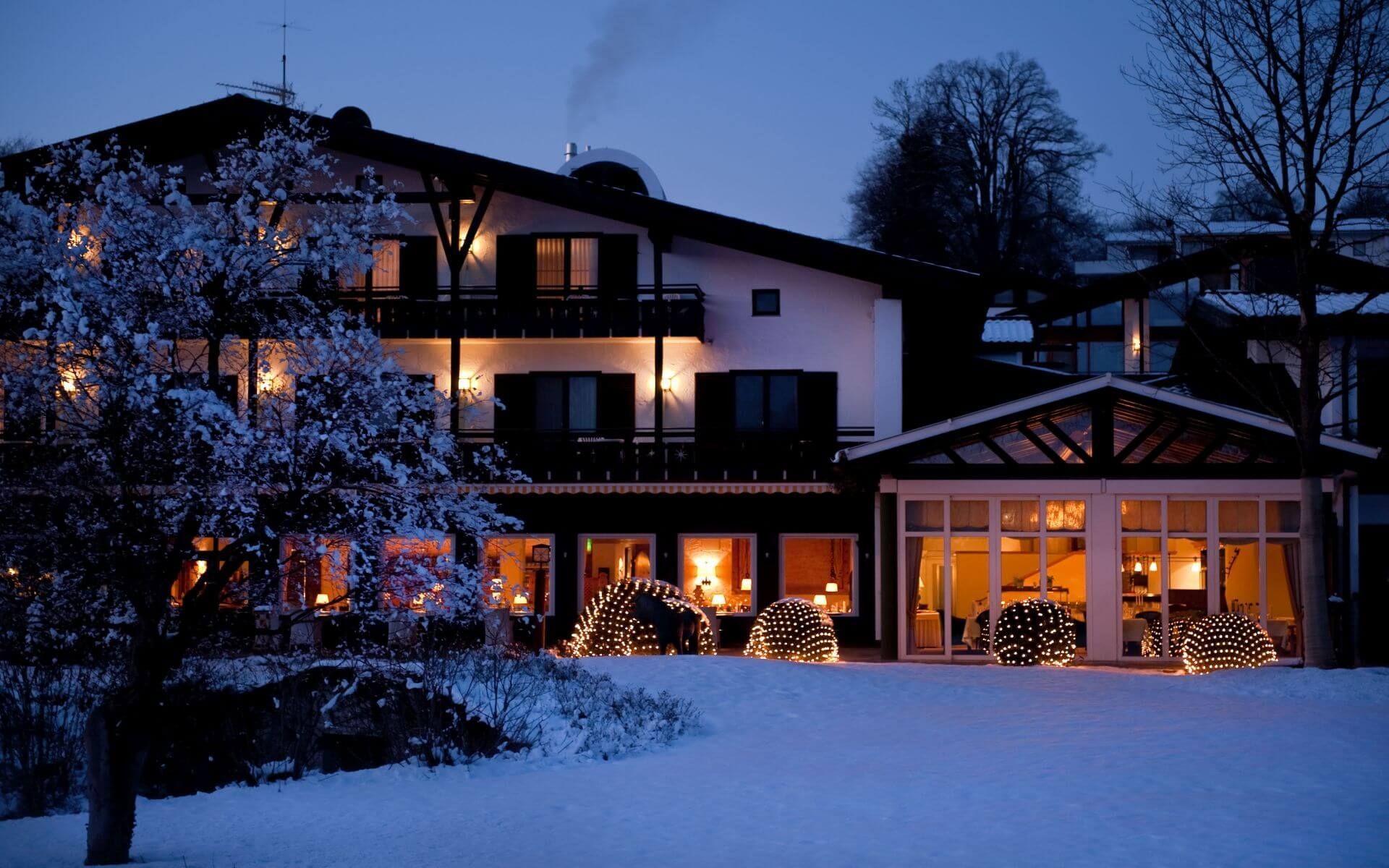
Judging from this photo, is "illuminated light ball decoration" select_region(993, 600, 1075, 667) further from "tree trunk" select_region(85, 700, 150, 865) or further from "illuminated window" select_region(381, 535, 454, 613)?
"tree trunk" select_region(85, 700, 150, 865)

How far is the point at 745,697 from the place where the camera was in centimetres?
1702

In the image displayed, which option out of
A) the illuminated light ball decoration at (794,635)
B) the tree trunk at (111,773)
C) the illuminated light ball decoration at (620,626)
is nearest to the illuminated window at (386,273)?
the illuminated light ball decoration at (620,626)

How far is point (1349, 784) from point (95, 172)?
11.9m

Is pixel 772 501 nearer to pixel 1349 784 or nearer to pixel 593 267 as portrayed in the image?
pixel 593 267

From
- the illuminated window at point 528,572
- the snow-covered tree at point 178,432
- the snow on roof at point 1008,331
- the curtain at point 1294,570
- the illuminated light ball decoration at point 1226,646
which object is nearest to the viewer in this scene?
the snow-covered tree at point 178,432

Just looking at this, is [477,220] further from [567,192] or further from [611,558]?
[611,558]

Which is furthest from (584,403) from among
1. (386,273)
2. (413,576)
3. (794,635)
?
(413,576)

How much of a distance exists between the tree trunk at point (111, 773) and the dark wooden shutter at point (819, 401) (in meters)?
18.7

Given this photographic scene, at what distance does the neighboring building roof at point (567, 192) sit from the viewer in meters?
27.3

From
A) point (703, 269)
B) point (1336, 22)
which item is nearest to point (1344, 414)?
point (1336, 22)

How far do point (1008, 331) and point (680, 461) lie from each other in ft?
50.9

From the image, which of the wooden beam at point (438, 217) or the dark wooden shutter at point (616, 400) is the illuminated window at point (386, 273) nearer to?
the wooden beam at point (438, 217)

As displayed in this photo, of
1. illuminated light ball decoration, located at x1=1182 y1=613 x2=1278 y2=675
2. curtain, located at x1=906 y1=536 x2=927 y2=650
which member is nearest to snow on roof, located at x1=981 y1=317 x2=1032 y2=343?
curtain, located at x1=906 y1=536 x2=927 y2=650

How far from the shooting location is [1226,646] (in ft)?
68.1
